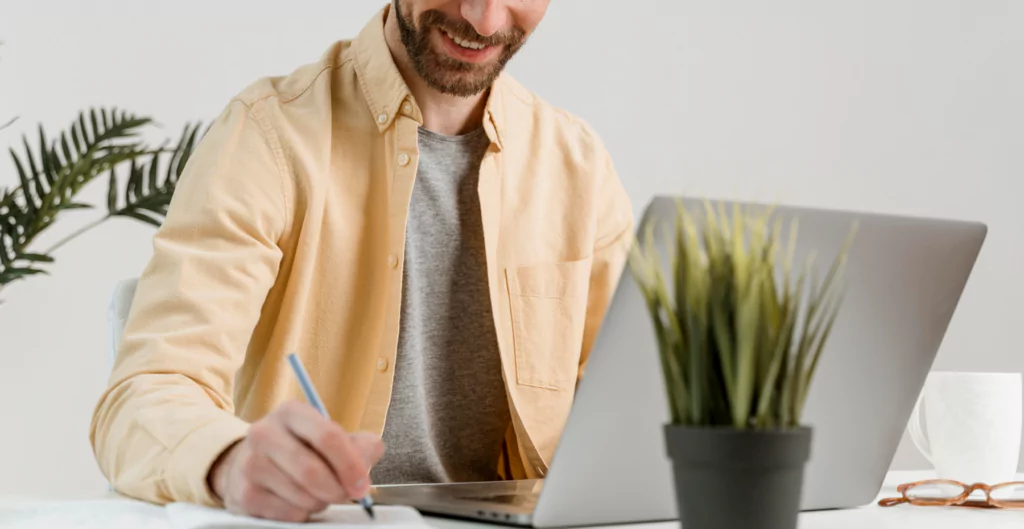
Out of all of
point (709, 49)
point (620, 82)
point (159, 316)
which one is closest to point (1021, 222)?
point (709, 49)

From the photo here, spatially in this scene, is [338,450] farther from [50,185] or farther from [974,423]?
[50,185]

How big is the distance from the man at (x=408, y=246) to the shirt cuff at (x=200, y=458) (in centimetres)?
27

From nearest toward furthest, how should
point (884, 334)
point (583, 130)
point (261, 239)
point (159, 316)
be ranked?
point (884, 334), point (159, 316), point (261, 239), point (583, 130)

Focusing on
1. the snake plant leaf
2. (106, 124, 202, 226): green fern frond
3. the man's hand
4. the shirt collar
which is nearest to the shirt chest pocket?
the shirt collar

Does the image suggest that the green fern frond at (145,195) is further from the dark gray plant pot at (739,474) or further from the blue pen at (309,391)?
the dark gray plant pot at (739,474)

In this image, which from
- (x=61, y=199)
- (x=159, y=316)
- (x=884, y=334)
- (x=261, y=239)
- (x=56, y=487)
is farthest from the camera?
(x=56, y=487)

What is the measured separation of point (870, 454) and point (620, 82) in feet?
7.25

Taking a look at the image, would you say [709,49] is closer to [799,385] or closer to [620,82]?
[620,82]

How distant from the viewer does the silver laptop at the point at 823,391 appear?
70 cm

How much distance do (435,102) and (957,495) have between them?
0.87m

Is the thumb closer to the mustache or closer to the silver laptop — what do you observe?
the silver laptop

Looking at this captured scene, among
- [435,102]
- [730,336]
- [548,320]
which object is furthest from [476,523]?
[435,102]

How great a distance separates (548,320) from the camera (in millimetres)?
1523

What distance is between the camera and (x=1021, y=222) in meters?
3.09
